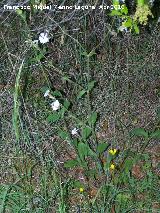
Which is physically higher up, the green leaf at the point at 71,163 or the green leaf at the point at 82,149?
the green leaf at the point at 82,149

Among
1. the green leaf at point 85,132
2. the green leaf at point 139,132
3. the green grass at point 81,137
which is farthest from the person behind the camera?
the green leaf at point 139,132

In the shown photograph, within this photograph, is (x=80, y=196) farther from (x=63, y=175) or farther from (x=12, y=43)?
(x=12, y=43)

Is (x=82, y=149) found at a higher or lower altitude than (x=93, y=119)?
lower

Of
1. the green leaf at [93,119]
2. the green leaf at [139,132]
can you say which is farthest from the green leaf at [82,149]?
the green leaf at [139,132]

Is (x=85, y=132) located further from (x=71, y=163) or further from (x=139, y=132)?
(x=139, y=132)

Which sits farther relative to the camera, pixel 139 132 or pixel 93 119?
pixel 139 132

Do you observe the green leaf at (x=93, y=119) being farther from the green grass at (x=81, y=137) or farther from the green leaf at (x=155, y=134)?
the green leaf at (x=155, y=134)

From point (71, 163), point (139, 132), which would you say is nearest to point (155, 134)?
point (139, 132)

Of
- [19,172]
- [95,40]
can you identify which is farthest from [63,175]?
[95,40]

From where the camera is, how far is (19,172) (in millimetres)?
2141

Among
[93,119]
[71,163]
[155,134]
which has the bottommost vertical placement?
[71,163]

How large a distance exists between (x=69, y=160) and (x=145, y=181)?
423 mm

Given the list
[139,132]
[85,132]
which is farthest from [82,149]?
[139,132]

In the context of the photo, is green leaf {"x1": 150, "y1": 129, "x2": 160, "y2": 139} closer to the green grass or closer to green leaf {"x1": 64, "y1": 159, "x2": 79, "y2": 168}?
the green grass
